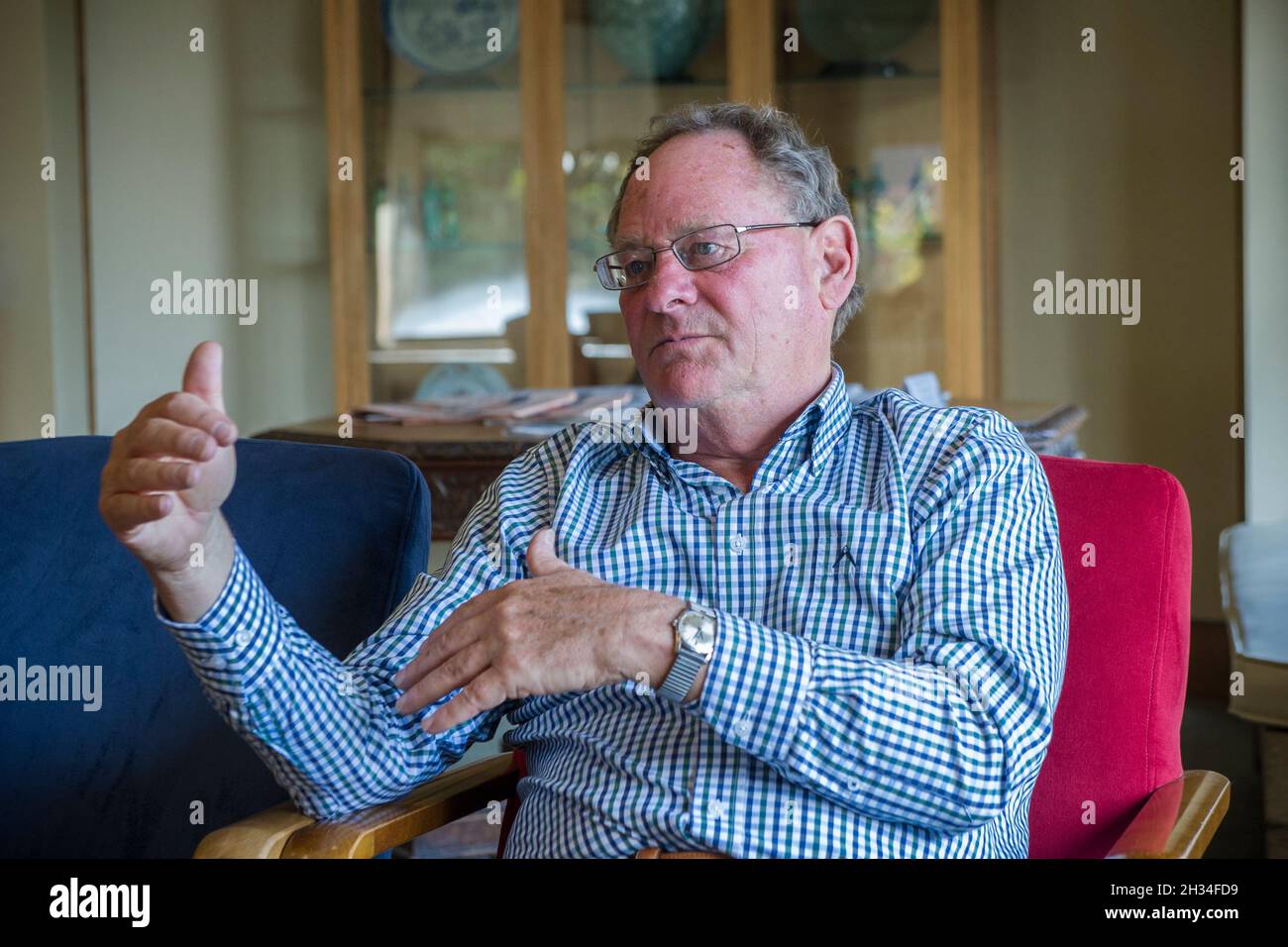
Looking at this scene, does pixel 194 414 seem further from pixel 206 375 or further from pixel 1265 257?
pixel 1265 257

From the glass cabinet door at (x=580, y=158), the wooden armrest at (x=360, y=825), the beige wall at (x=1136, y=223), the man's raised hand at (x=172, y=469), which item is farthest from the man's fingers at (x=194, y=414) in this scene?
the beige wall at (x=1136, y=223)

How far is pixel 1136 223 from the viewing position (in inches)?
156

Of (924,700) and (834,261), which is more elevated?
(834,261)

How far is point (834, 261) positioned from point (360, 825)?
80cm

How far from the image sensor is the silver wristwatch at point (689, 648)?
107 cm

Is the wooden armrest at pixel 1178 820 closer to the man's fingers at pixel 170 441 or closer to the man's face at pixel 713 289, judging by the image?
the man's face at pixel 713 289

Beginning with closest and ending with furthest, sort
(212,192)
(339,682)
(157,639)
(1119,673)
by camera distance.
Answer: (339,682)
(1119,673)
(157,639)
(212,192)

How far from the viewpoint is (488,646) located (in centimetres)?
112

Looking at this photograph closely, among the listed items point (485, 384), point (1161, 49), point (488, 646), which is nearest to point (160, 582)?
point (488, 646)

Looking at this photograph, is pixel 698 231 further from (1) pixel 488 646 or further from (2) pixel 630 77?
(2) pixel 630 77

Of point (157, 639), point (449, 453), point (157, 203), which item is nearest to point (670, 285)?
point (157, 639)

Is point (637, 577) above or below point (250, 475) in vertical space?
below

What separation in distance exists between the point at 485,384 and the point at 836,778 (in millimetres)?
3120

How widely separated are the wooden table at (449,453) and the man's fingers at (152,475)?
1115 millimetres
